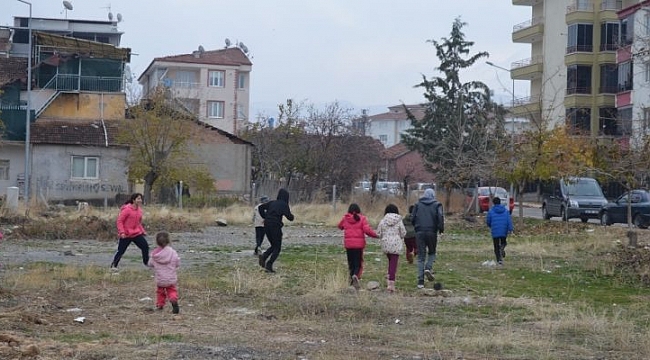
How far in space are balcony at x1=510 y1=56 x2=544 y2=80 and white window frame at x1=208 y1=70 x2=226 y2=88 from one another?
2839 cm

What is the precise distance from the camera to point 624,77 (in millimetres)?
62125

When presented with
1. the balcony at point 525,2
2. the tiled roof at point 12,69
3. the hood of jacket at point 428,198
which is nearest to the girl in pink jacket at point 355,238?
the hood of jacket at point 428,198

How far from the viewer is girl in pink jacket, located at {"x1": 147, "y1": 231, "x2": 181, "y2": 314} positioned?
14.5m

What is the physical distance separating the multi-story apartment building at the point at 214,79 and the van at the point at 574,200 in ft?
158

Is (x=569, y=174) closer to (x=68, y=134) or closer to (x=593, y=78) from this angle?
(x=68, y=134)

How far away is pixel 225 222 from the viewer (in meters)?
39.2

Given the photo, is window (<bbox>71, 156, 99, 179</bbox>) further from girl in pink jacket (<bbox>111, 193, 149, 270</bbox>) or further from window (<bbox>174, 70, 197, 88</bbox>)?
window (<bbox>174, 70, 197, 88</bbox>)

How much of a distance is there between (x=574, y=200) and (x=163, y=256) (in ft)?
102

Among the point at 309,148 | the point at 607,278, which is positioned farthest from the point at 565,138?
the point at 309,148

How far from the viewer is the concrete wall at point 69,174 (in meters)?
54.3

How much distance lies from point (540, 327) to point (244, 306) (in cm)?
449

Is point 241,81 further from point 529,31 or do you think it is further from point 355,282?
point 355,282

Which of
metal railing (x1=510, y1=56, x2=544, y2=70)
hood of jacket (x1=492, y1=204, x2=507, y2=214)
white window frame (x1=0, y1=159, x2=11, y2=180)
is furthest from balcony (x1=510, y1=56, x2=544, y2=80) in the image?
hood of jacket (x1=492, y1=204, x2=507, y2=214)

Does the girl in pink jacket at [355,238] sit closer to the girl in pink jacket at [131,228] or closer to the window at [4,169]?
the girl in pink jacket at [131,228]
